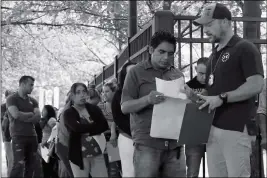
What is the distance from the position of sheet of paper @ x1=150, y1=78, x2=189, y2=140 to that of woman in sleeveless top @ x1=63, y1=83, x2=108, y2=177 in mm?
2620

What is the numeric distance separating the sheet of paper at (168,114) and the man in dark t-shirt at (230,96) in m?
0.53

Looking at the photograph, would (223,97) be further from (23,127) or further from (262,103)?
(23,127)

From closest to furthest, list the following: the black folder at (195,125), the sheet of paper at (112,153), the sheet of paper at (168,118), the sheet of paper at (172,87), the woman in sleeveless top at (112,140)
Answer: the black folder at (195,125), the sheet of paper at (172,87), the sheet of paper at (168,118), the woman in sleeveless top at (112,140), the sheet of paper at (112,153)

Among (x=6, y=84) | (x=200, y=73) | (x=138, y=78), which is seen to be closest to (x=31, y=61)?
(x=6, y=84)

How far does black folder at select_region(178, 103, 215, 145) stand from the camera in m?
4.77

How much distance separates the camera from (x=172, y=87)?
17.3ft

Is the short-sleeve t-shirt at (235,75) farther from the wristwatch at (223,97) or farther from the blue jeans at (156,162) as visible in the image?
the blue jeans at (156,162)

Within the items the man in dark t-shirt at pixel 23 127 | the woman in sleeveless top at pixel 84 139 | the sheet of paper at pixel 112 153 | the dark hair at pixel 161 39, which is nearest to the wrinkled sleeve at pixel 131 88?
the dark hair at pixel 161 39

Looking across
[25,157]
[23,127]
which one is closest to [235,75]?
[23,127]

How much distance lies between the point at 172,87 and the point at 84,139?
2981 mm

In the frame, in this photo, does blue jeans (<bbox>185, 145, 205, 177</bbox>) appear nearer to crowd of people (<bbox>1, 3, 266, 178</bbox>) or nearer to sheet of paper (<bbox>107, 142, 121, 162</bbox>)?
crowd of people (<bbox>1, 3, 266, 178</bbox>)

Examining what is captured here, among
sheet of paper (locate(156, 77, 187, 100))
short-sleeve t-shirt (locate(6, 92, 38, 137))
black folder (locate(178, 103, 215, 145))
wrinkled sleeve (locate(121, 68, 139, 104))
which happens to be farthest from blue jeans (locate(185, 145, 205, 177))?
short-sleeve t-shirt (locate(6, 92, 38, 137))

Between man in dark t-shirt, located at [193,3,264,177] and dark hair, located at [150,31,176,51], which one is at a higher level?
dark hair, located at [150,31,176,51]

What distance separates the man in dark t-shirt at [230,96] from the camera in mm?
4637
